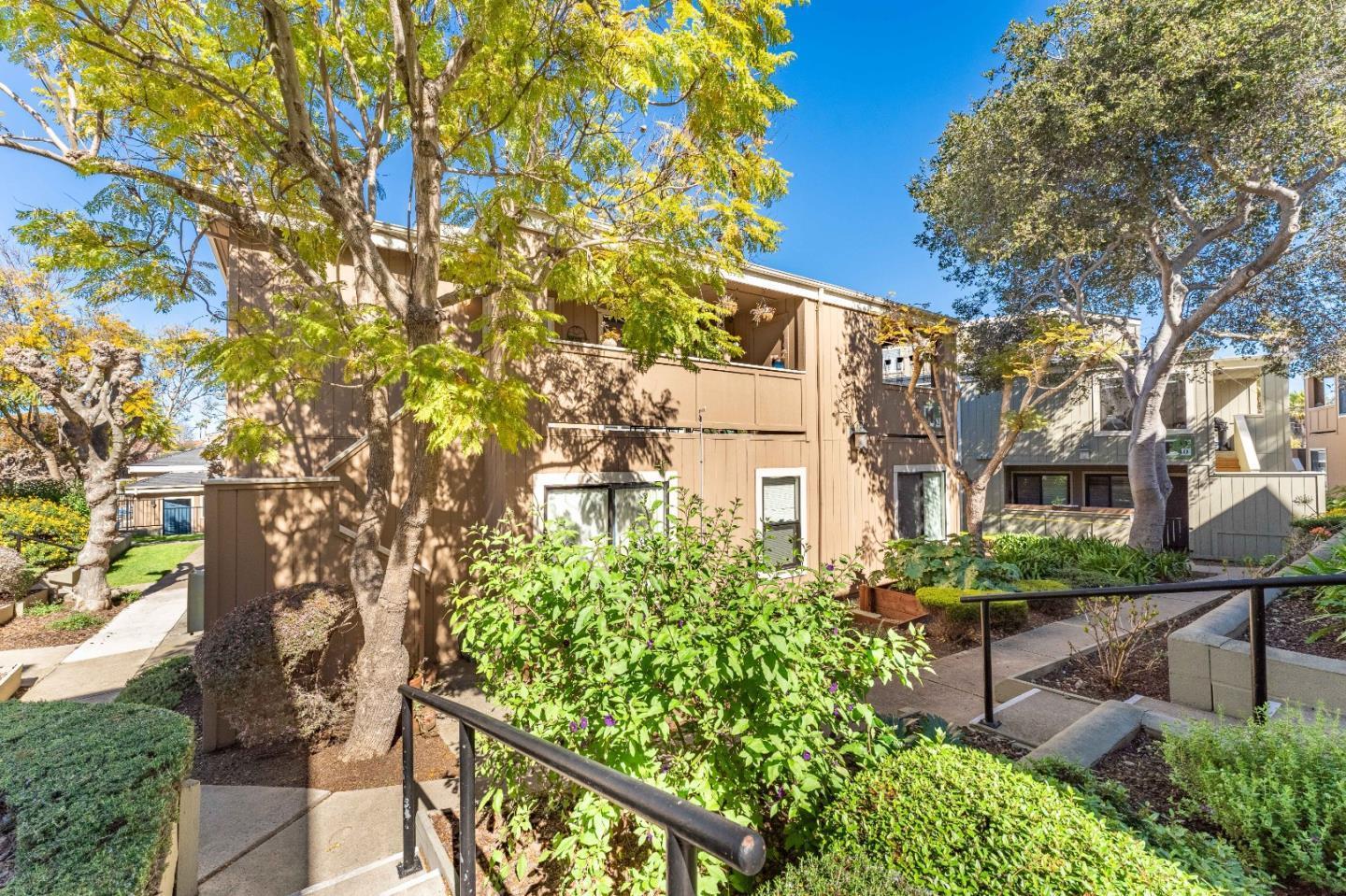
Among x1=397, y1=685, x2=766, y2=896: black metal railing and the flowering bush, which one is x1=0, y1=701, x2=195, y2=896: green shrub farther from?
the flowering bush

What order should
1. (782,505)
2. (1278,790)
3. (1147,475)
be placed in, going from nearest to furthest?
(1278,790), (782,505), (1147,475)

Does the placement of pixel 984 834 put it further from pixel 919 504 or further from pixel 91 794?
pixel 919 504

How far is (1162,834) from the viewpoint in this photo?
7.66ft

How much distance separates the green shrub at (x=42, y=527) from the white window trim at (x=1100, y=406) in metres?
24.4

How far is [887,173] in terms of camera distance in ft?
36.9

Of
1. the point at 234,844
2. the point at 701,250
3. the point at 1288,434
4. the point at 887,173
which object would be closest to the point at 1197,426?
the point at 1288,434

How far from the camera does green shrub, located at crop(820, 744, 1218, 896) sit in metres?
1.83

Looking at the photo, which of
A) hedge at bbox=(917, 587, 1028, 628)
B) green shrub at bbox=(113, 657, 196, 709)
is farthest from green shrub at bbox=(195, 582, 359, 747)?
hedge at bbox=(917, 587, 1028, 628)

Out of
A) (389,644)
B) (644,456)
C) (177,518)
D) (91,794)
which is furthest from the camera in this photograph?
(177,518)

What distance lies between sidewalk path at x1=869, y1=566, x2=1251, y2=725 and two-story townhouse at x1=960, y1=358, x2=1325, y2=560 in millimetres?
8645

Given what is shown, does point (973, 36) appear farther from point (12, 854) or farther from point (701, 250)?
point (12, 854)

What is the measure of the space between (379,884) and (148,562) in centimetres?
1574

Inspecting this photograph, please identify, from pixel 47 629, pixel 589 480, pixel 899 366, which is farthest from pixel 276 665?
pixel 899 366

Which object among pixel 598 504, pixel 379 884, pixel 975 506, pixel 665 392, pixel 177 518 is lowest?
pixel 379 884
